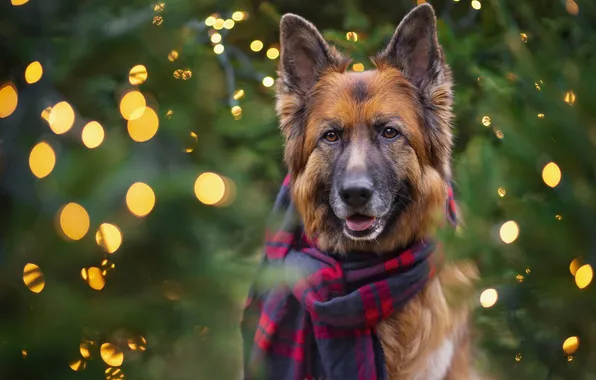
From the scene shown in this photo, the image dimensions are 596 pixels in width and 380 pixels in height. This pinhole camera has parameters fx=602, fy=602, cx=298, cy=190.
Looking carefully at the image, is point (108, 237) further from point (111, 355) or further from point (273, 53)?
point (273, 53)

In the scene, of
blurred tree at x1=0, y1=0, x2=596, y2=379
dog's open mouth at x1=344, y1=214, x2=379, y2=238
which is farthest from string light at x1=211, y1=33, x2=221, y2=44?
blurred tree at x1=0, y1=0, x2=596, y2=379

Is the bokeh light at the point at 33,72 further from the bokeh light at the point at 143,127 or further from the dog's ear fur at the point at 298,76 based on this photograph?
the dog's ear fur at the point at 298,76

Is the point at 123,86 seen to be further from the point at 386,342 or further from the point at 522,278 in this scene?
the point at 386,342

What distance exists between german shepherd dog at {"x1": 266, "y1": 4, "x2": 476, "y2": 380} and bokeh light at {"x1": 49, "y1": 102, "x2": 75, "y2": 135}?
3.83ft

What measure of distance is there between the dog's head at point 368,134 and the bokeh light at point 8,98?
118 centimetres

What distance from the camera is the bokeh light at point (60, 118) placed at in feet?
2.05

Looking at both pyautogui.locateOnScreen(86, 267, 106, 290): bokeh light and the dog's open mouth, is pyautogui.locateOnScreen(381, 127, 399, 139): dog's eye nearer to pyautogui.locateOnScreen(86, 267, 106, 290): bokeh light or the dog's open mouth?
the dog's open mouth

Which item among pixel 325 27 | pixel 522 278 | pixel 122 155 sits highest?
pixel 122 155

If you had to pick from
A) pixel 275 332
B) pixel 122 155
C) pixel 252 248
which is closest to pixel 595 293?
pixel 252 248

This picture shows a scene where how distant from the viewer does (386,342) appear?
1873 mm

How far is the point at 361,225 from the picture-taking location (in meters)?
1.80

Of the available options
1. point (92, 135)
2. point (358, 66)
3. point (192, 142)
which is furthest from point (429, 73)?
point (92, 135)

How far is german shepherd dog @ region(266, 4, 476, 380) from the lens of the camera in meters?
1.80

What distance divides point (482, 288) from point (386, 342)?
99 cm
